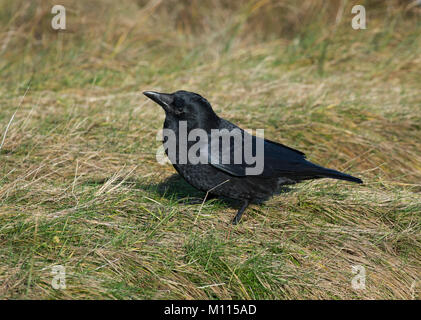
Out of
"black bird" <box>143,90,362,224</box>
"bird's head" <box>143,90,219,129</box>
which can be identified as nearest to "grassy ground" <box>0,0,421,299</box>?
"black bird" <box>143,90,362,224</box>

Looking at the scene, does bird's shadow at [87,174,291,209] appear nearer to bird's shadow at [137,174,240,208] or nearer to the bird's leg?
bird's shadow at [137,174,240,208]

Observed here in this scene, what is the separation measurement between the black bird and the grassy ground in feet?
0.47

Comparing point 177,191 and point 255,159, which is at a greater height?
point 255,159

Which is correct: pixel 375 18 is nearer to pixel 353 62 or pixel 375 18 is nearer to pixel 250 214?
pixel 353 62

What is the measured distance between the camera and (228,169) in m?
3.63

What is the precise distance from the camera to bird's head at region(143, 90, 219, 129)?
3.74m

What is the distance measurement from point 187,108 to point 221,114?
128 centimetres

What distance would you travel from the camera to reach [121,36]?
6.84m

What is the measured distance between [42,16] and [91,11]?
2.36ft

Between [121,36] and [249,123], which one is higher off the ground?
[121,36]

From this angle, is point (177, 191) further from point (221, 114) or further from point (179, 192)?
point (221, 114)

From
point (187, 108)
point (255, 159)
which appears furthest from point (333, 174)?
point (187, 108)
